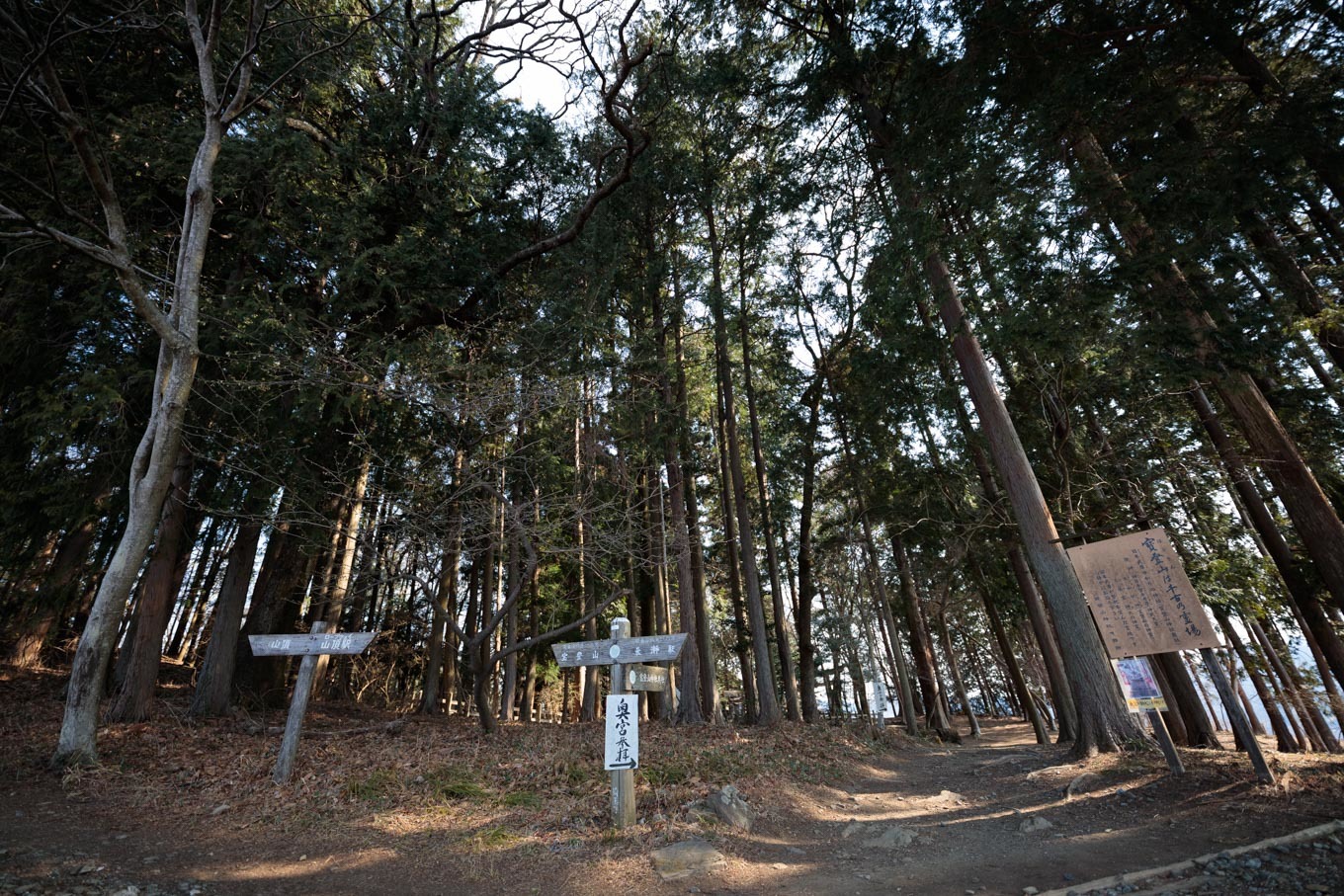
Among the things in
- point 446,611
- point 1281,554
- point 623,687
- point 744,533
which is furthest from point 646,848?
point 1281,554

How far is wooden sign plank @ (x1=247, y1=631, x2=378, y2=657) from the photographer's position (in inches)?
219

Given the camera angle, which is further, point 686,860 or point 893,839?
point 893,839

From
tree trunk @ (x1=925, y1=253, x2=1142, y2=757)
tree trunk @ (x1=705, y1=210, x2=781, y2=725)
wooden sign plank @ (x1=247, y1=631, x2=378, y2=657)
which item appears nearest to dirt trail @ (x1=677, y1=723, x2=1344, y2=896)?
tree trunk @ (x1=925, y1=253, x2=1142, y2=757)

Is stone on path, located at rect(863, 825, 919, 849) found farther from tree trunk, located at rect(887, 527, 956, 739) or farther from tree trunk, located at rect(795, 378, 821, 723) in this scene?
tree trunk, located at rect(795, 378, 821, 723)

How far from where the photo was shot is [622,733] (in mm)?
4703

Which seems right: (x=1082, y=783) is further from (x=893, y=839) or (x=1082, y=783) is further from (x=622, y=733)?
(x=622, y=733)

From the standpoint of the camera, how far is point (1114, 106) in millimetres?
4758

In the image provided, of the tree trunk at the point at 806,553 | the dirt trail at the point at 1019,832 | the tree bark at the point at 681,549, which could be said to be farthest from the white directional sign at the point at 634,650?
the tree trunk at the point at 806,553

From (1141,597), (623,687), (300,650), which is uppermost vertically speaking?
(1141,597)

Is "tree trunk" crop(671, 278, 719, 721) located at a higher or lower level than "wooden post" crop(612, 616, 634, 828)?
higher

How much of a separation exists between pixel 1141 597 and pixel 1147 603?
2.7 inches

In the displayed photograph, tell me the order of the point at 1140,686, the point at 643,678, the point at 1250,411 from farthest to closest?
the point at 1140,686, the point at 1250,411, the point at 643,678

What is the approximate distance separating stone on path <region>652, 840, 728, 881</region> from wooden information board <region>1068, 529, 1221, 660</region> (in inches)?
179

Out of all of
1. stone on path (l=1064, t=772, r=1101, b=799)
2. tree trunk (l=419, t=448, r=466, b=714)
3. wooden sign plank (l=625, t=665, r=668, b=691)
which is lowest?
stone on path (l=1064, t=772, r=1101, b=799)
